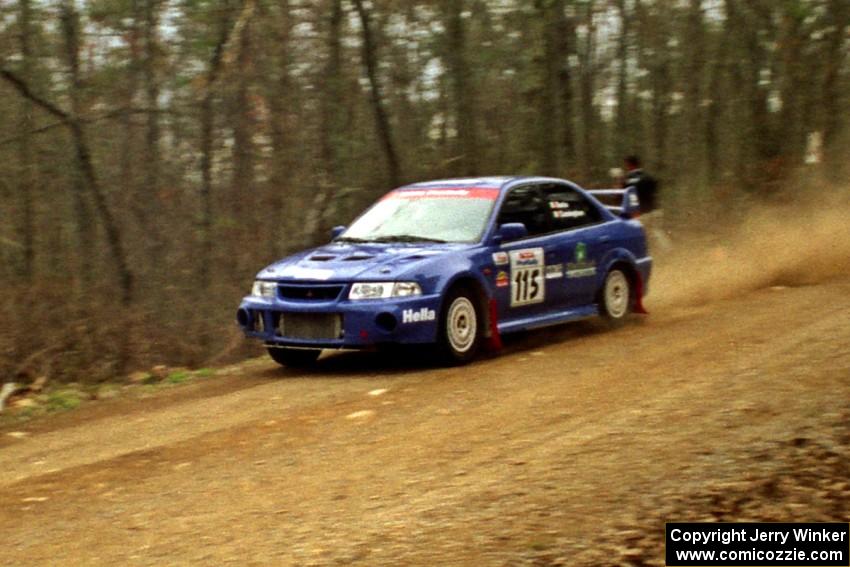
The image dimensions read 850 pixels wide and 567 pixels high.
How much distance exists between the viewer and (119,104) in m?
19.1

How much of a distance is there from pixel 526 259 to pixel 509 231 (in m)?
0.48

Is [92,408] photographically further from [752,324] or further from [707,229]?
[707,229]

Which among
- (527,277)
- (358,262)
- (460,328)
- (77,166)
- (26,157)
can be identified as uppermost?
(26,157)

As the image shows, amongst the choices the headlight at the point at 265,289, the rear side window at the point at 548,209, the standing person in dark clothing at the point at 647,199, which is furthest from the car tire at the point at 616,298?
the standing person in dark clothing at the point at 647,199

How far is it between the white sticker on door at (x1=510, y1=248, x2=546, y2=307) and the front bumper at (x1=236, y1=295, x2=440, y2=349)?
124cm

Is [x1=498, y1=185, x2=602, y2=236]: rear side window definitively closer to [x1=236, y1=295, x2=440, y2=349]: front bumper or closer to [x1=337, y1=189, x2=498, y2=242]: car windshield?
[x1=337, y1=189, x2=498, y2=242]: car windshield

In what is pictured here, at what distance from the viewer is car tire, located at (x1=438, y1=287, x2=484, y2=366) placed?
10617mm

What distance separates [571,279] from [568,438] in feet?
16.5

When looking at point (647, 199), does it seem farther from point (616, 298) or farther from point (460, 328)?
point (460, 328)

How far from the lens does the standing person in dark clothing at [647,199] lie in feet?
63.2

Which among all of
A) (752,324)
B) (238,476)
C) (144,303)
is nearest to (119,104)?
(144,303)

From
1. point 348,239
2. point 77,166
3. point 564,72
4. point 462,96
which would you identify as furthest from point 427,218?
point 564,72

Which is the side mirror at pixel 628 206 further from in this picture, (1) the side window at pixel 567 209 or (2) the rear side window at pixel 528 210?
(2) the rear side window at pixel 528 210

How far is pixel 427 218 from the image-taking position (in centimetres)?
1170
